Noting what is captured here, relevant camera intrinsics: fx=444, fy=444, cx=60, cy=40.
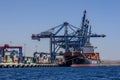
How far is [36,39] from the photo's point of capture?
189125 mm

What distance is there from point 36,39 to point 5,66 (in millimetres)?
23954

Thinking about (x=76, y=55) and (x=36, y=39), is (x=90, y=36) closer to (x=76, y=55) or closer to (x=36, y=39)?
(x=76, y=55)

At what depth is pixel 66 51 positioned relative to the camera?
194000mm

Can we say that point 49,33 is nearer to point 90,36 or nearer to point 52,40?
point 52,40

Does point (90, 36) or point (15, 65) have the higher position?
point (90, 36)

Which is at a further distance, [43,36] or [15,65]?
[43,36]

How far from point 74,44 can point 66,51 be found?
7457 millimetres

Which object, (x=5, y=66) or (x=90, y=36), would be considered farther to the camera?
(x=90, y=36)

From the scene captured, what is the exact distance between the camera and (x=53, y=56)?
198125 millimetres

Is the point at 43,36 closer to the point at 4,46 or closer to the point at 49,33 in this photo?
the point at 49,33

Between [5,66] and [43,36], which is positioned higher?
[43,36]

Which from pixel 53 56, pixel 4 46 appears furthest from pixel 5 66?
pixel 53 56

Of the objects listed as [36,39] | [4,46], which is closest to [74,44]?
[36,39]

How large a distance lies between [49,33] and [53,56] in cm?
1174
